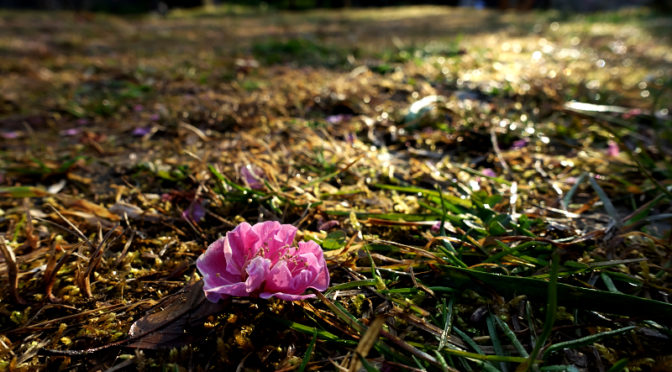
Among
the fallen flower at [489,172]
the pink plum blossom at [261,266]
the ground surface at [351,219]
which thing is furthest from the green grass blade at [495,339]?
the fallen flower at [489,172]

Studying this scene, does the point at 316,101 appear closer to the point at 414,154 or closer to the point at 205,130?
the point at 205,130

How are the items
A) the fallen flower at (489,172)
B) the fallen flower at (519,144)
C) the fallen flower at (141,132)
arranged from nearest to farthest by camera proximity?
the fallen flower at (489,172) < the fallen flower at (519,144) < the fallen flower at (141,132)

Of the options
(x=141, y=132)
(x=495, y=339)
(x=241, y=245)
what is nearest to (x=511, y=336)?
(x=495, y=339)

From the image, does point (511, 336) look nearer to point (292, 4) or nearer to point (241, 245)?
point (241, 245)

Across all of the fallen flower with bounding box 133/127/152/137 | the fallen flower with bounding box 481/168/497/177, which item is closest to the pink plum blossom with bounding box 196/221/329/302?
the fallen flower with bounding box 481/168/497/177

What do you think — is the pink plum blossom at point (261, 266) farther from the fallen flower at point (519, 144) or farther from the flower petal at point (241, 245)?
the fallen flower at point (519, 144)

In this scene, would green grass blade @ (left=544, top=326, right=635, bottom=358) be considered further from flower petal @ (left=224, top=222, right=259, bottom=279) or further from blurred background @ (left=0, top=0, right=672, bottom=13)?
blurred background @ (left=0, top=0, right=672, bottom=13)
